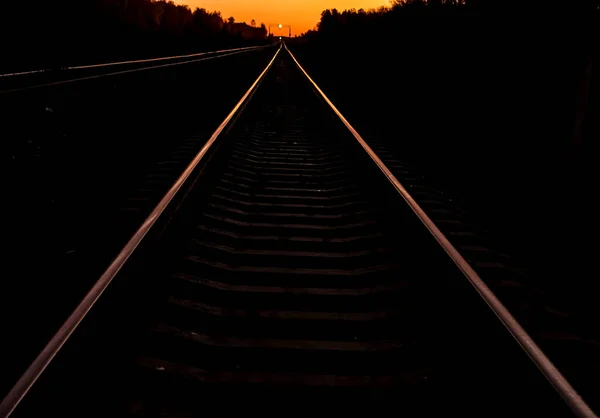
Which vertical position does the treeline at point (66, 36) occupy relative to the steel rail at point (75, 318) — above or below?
above

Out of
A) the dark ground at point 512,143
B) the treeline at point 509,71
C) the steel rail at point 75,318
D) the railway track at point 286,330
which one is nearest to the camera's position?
the steel rail at point 75,318

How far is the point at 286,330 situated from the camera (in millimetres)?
2666

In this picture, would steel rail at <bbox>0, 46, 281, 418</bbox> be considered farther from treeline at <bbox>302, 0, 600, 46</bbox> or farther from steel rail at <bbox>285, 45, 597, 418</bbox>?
treeline at <bbox>302, 0, 600, 46</bbox>

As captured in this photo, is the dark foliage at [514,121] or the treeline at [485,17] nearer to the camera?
the dark foliage at [514,121]

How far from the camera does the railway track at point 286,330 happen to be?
201 centimetres

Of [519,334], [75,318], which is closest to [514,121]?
[519,334]

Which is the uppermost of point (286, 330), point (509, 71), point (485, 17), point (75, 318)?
point (485, 17)

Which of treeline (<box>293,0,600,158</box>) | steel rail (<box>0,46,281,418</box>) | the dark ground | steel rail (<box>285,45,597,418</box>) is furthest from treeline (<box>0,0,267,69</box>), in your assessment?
steel rail (<box>285,45,597,418</box>)

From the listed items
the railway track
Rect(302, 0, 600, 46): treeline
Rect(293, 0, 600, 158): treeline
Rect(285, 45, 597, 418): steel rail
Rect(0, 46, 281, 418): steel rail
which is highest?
Rect(302, 0, 600, 46): treeline

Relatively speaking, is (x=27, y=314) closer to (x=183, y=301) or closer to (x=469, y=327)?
(x=183, y=301)

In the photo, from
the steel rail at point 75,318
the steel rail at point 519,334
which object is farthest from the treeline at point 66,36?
the steel rail at point 519,334

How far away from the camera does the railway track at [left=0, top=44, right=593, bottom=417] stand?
6.58ft

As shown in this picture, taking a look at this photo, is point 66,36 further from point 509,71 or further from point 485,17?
point 509,71

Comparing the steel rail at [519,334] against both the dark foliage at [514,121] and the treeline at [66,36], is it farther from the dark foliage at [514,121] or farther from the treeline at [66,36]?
the treeline at [66,36]
